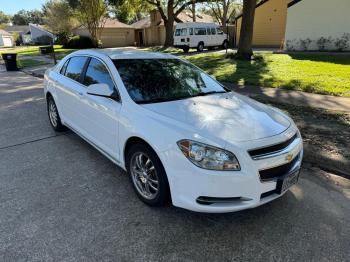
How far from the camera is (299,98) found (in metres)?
7.93

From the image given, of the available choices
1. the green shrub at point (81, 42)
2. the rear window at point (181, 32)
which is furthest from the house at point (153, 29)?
the rear window at point (181, 32)

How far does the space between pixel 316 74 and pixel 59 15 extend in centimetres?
4390

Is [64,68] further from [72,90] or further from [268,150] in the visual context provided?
[268,150]

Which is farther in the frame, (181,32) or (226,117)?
(181,32)

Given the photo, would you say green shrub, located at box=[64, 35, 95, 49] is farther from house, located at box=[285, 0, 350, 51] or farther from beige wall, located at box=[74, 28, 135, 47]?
house, located at box=[285, 0, 350, 51]

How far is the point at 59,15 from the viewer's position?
45812 millimetres

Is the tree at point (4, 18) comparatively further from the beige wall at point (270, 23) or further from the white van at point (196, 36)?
the beige wall at point (270, 23)

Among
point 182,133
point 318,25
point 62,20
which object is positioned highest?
point 62,20

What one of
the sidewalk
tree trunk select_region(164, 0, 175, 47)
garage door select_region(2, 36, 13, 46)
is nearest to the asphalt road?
the sidewalk

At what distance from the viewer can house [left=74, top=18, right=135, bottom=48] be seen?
4759 cm

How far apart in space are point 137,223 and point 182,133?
104cm

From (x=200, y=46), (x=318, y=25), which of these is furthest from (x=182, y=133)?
(x=200, y=46)

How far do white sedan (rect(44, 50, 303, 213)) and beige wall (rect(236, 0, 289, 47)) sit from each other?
1132 inches

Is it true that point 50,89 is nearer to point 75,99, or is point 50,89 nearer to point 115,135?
point 75,99
